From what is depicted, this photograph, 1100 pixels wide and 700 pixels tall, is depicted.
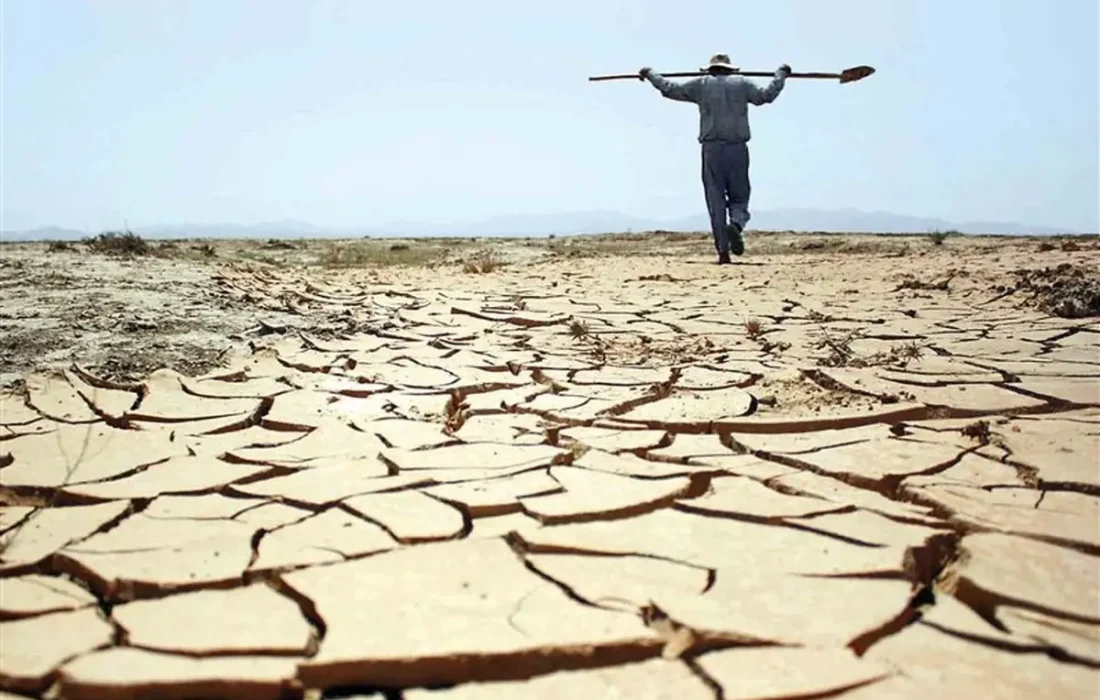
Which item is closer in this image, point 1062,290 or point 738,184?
point 1062,290

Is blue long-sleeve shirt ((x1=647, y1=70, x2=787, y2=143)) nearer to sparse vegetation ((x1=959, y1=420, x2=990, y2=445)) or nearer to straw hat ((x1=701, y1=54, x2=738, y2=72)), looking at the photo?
straw hat ((x1=701, y1=54, x2=738, y2=72))

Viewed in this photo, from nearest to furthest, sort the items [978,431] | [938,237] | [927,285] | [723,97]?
[978,431] < [927,285] < [723,97] < [938,237]

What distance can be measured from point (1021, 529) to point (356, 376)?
2333 millimetres

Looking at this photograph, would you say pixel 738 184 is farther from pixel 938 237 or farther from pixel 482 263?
pixel 938 237

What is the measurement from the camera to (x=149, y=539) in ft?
6.09

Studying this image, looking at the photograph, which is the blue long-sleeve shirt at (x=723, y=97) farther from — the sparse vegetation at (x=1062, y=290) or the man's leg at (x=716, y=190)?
the sparse vegetation at (x=1062, y=290)

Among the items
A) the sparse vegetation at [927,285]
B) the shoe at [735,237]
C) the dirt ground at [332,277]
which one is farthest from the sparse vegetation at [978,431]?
the shoe at [735,237]

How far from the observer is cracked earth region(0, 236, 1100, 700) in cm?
137

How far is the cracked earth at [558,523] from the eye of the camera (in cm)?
137

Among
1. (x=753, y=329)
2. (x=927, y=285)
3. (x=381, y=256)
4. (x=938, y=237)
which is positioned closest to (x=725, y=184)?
(x=927, y=285)

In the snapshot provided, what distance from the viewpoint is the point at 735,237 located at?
8.20m

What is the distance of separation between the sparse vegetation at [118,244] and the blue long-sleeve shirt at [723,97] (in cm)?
466

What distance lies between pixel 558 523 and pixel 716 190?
6243mm

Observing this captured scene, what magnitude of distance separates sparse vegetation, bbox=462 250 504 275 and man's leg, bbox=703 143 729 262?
6.33 feet
